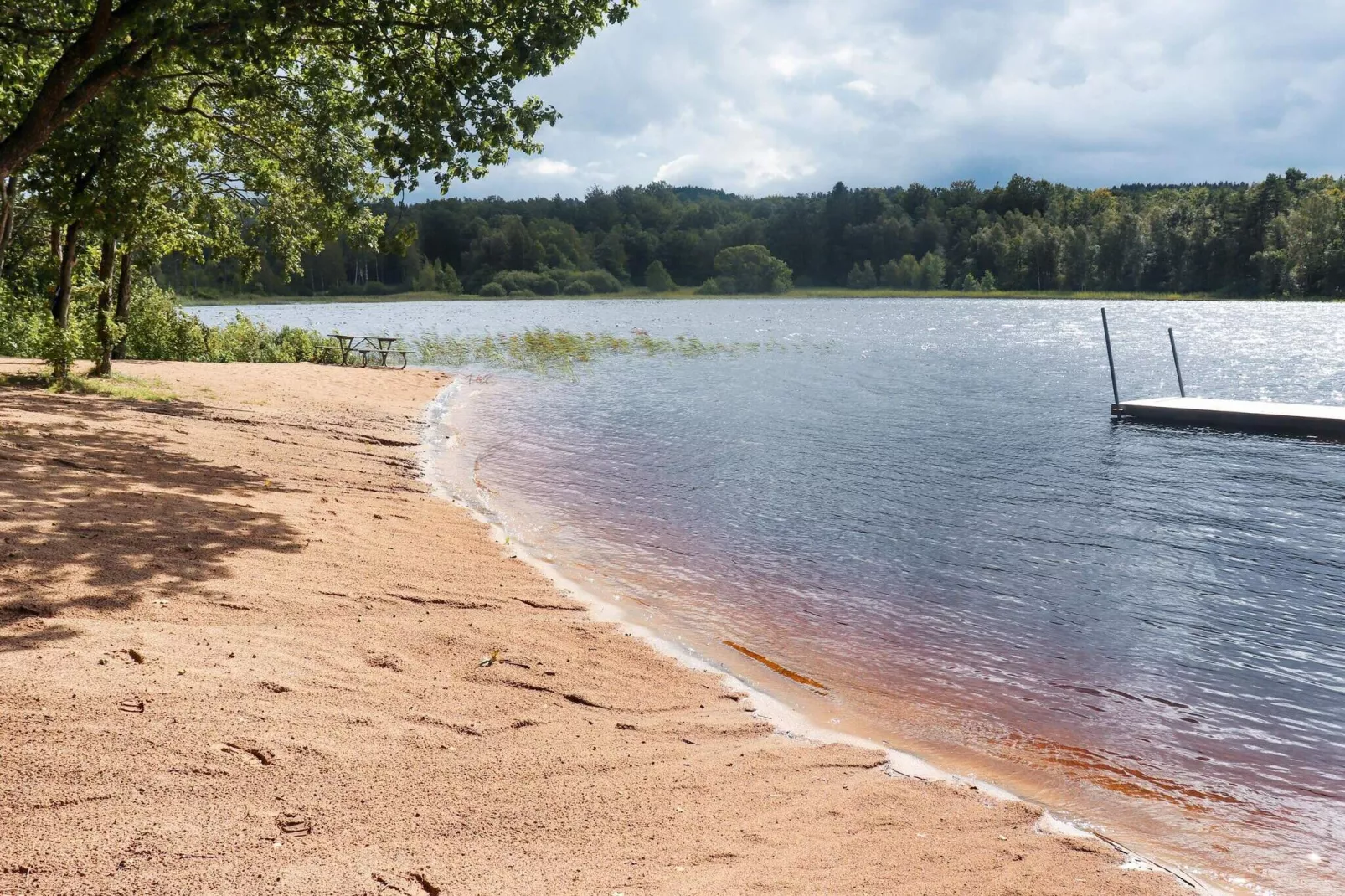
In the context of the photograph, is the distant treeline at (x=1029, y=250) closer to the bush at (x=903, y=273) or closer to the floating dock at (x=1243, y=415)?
the bush at (x=903, y=273)

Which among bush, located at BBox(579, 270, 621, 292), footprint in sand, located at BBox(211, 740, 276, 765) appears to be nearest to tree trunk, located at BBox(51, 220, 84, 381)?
footprint in sand, located at BBox(211, 740, 276, 765)

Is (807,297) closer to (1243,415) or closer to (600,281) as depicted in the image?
(600,281)

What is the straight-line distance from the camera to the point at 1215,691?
887 cm

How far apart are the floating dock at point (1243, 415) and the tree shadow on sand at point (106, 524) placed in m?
27.0

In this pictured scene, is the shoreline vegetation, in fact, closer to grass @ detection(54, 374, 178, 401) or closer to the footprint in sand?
grass @ detection(54, 374, 178, 401)

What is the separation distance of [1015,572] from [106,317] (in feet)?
65.5

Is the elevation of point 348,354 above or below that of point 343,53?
below

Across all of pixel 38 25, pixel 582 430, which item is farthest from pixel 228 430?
pixel 582 430

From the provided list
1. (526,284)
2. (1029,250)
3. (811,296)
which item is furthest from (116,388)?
(811,296)

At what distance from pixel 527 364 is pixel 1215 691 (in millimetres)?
41200

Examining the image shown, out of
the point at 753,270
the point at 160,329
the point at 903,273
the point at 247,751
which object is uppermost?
the point at 753,270

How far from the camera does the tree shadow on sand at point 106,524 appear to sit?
6992mm

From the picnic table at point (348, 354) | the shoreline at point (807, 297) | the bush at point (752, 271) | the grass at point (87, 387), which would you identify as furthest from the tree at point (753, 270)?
the grass at point (87, 387)

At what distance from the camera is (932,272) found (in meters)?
179
